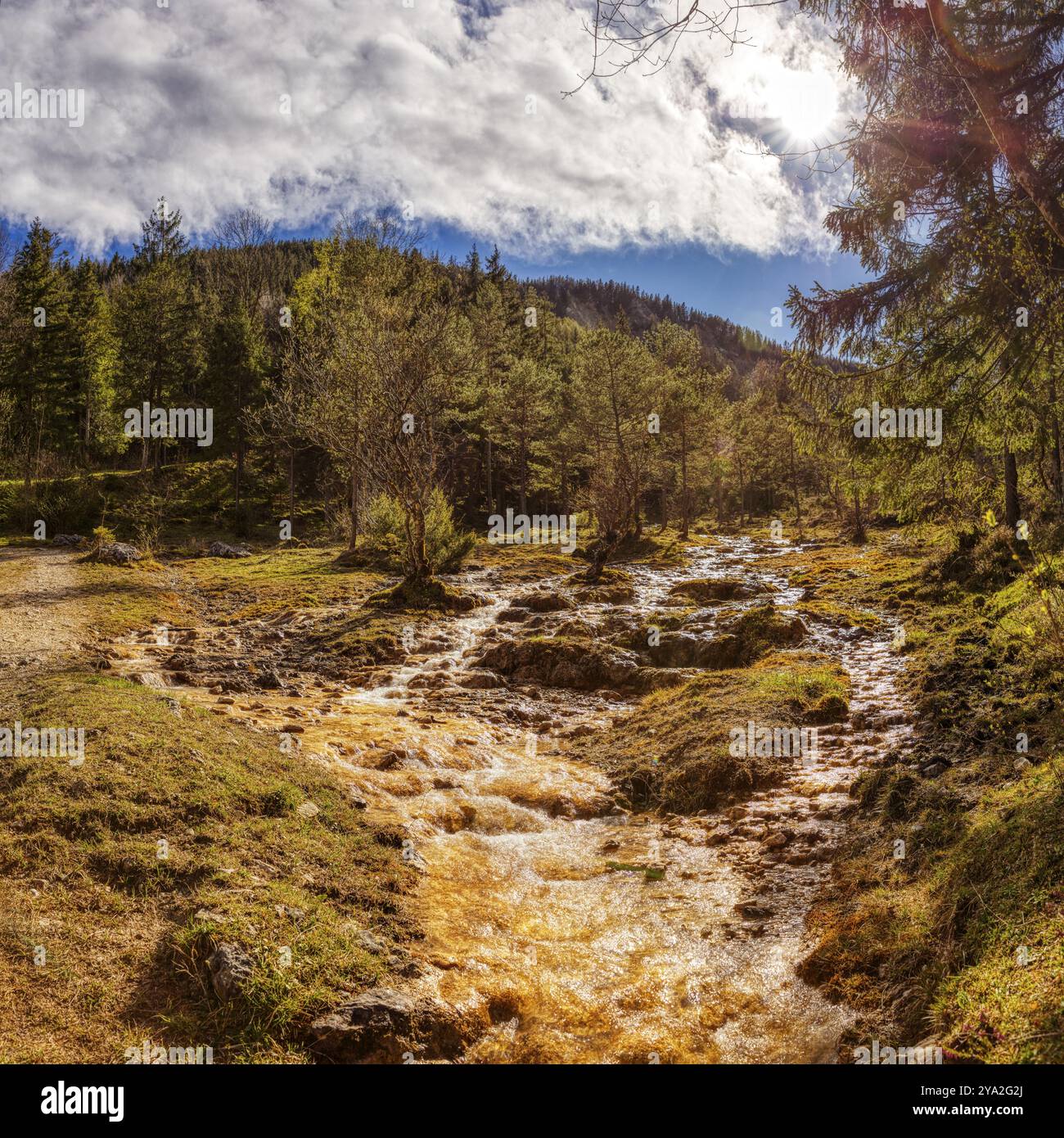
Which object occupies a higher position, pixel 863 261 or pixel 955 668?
pixel 863 261

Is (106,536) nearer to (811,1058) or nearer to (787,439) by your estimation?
(811,1058)

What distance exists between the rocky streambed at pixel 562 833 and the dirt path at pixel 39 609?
3.62 feet

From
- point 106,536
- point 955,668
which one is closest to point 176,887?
point 955,668

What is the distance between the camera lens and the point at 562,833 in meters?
6.88

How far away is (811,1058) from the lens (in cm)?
370

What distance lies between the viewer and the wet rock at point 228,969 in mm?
3533

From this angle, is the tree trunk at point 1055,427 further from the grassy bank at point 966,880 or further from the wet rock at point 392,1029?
the wet rock at point 392,1029

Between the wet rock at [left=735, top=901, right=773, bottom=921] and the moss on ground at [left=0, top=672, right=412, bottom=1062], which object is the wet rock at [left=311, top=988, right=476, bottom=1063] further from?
the wet rock at [left=735, top=901, right=773, bottom=921]

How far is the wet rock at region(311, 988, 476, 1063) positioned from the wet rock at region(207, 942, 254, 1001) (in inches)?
18.0

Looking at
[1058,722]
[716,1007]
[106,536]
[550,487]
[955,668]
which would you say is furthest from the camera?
[550,487]

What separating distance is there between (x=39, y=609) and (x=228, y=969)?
545 inches

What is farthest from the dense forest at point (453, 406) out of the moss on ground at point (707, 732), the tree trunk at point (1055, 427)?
the moss on ground at point (707, 732)

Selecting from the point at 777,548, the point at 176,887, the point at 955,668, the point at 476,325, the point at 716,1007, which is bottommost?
the point at 716,1007
